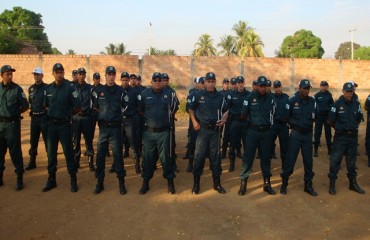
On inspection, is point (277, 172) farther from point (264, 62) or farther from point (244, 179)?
point (264, 62)

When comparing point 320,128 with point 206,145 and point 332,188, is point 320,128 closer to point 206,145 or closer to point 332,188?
point 332,188

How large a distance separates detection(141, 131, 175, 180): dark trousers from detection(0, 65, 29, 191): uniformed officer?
2.30 meters

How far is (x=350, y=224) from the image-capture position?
4742 mm

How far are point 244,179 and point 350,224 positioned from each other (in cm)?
182

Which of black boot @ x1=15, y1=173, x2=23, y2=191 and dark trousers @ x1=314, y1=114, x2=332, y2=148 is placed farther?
dark trousers @ x1=314, y1=114, x2=332, y2=148

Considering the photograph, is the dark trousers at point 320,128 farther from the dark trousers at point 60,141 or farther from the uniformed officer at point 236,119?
the dark trousers at point 60,141

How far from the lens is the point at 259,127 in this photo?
5.82 m

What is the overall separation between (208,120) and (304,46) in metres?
50.9

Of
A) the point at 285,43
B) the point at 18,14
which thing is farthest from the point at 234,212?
the point at 285,43

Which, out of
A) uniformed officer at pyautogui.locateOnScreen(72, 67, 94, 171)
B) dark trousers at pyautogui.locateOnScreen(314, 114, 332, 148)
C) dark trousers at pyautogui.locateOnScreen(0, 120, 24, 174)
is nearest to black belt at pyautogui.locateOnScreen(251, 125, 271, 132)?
dark trousers at pyautogui.locateOnScreen(314, 114, 332, 148)

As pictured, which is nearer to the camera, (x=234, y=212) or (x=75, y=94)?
(x=234, y=212)

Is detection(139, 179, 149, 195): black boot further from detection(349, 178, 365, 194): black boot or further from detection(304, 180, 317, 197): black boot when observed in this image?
detection(349, 178, 365, 194): black boot

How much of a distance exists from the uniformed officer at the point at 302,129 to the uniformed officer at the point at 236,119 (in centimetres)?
148

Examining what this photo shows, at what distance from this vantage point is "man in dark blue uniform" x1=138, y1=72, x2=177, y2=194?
5719mm
